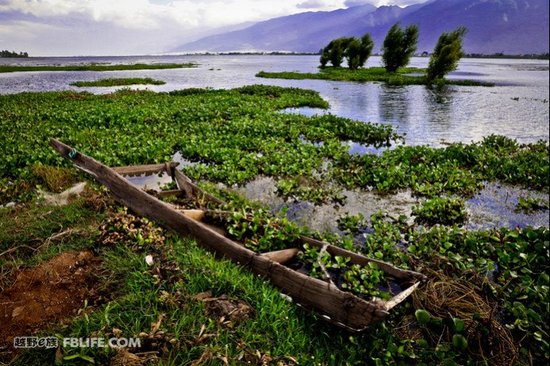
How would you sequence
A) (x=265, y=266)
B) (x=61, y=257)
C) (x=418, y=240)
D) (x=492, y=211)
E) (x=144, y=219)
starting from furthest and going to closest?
1. (x=492, y=211)
2. (x=418, y=240)
3. (x=144, y=219)
4. (x=61, y=257)
5. (x=265, y=266)

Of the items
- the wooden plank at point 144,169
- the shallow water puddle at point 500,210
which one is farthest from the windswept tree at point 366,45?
the wooden plank at point 144,169

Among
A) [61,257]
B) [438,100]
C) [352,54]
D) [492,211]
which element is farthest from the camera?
[352,54]

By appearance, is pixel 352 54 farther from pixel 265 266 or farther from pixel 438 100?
pixel 265 266

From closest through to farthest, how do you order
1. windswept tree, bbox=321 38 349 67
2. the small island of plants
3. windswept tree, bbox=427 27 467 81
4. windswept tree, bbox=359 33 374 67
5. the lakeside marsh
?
the lakeside marsh → windswept tree, bbox=427 27 467 81 → the small island of plants → windswept tree, bbox=359 33 374 67 → windswept tree, bbox=321 38 349 67

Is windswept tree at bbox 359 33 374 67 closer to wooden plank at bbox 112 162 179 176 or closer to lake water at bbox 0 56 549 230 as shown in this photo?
lake water at bbox 0 56 549 230

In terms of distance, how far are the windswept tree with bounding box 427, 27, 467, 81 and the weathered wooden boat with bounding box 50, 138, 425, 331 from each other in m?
46.6

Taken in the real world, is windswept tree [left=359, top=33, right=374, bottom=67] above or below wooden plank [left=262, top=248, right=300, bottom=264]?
above

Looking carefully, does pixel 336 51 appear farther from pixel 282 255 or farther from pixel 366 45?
pixel 282 255

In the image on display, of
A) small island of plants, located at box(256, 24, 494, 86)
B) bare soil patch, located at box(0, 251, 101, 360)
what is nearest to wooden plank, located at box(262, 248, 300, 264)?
bare soil patch, located at box(0, 251, 101, 360)

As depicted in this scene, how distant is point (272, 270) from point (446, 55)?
48.5 metres

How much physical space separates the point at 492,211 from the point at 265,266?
22.9 feet

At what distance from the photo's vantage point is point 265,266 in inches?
183

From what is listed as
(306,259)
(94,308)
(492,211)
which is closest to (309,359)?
(306,259)

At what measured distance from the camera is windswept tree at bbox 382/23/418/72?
5753 centimetres
